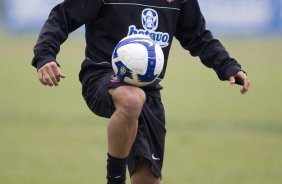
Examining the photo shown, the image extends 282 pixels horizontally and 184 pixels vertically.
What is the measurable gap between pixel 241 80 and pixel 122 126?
1372 mm

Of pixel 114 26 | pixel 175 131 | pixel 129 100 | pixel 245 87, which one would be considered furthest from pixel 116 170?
pixel 175 131

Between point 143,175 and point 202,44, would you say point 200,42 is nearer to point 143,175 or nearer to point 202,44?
point 202,44

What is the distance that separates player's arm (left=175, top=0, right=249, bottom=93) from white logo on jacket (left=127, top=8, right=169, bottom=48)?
39 centimetres

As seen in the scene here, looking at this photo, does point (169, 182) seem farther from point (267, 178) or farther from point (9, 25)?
point (9, 25)

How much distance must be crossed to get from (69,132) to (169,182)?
4.12 meters

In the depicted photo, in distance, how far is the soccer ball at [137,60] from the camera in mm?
6391

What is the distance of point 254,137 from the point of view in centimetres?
1320

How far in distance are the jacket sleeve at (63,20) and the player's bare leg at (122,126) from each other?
0.59 m

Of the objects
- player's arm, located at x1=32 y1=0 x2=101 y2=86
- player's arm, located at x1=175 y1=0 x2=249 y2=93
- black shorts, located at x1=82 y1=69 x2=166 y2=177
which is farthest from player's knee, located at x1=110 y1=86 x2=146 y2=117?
player's arm, located at x1=175 y1=0 x2=249 y2=93

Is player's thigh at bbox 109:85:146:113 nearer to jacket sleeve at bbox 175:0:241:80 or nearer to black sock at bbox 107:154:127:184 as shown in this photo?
black sock at bbox 107:154:127:184

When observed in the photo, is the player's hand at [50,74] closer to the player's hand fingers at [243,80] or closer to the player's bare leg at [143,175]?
the player's bare leg at [143,175]

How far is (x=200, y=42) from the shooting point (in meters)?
7.60

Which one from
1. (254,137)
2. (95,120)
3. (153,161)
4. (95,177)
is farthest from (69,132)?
(153,161)

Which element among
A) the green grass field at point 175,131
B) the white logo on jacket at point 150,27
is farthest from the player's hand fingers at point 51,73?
the green grass field at point 175,131
